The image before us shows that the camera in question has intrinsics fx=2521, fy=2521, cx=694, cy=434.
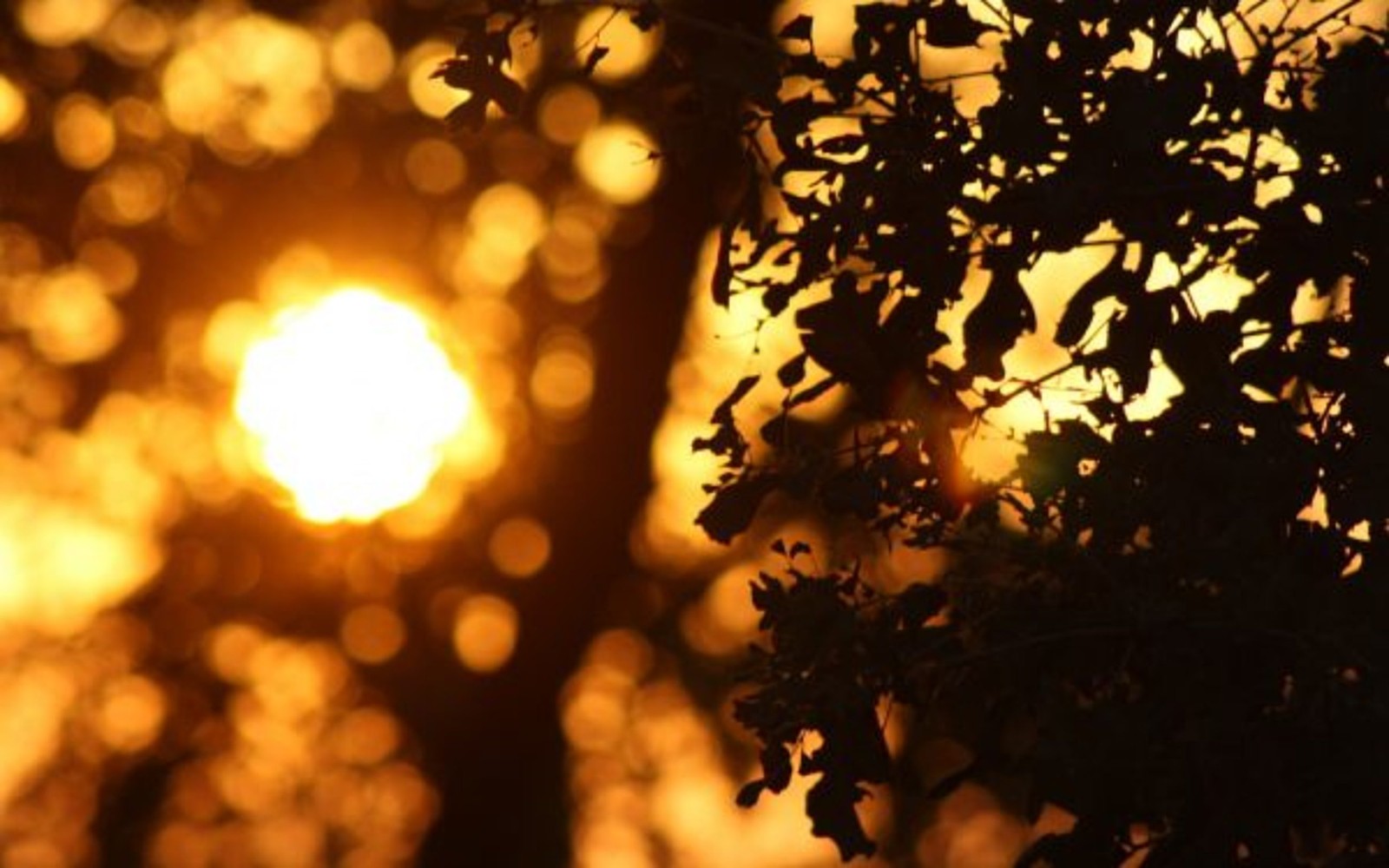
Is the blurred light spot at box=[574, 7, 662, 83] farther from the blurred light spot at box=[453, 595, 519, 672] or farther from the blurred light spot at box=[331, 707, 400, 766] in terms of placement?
the blurred light spot at box=[331, 707, 400, 766]

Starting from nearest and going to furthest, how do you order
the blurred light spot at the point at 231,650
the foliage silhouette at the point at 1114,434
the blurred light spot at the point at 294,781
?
1. the foliage silhouette at the point at 1114,434
2. the blurred light spot at the point at 231,650
3. the blurred light spot at the point at 294,781

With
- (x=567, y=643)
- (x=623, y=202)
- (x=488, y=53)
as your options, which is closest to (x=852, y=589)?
(x=488, y=53)

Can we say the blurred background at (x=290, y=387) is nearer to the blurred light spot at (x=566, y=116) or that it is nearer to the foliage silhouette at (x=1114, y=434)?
the blurred light spot at (x=566, y=116)

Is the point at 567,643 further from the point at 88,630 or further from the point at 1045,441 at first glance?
the point at 1045,441

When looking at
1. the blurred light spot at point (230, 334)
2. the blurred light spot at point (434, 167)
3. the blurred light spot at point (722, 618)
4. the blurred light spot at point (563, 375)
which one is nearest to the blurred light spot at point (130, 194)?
the blurred light spot at point (230, 334)

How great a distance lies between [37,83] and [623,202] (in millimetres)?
4256

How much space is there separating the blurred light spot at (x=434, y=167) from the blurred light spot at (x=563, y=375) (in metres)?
1.34

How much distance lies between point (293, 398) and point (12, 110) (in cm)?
283

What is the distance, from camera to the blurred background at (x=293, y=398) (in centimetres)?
1786

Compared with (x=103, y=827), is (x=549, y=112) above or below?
above

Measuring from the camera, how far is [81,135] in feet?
58.8

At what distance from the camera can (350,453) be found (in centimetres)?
1786

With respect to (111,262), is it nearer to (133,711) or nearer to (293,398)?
(293,398)

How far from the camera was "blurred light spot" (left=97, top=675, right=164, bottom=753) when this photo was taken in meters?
19.0
